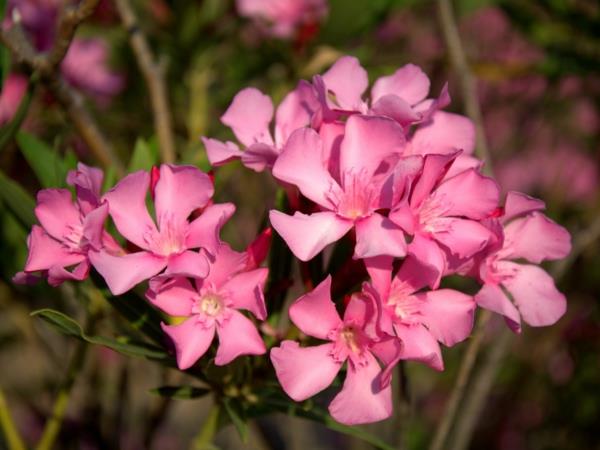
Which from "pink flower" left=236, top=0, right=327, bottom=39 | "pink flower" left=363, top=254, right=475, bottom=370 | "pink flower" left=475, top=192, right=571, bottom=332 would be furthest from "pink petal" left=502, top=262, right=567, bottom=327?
"pink flower" left=236, top=0, right=327, bottom=39

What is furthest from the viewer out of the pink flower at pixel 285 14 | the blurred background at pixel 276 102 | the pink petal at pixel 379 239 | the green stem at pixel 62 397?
the pink flower at pixel 285 14

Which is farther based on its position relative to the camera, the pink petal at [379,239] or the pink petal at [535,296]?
the pink petal at [535,296]

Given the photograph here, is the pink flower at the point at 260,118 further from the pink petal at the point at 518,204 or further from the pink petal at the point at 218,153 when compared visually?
the pink petal at the point at 518,204

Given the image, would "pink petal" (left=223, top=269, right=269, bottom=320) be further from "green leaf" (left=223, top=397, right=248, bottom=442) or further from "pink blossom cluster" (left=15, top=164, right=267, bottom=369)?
"green leaf" (left=223, top=397, right=248, bottom=442)

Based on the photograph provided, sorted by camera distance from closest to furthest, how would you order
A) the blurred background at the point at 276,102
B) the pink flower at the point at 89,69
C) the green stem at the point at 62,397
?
the green stem at the point at 62,397 < the blurred background at the point at 276,102 < the pink flower at the point at 89,69

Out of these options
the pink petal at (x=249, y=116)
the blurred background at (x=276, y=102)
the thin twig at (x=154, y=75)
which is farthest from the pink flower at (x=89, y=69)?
the pink petal at (x=249, y=116)

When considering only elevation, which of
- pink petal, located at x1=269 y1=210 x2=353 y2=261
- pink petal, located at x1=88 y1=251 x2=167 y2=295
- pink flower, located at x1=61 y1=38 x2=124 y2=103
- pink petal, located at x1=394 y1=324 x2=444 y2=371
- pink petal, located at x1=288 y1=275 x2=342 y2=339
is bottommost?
pink flower, located at x1=61 y1=38 x2=124 y2=103
